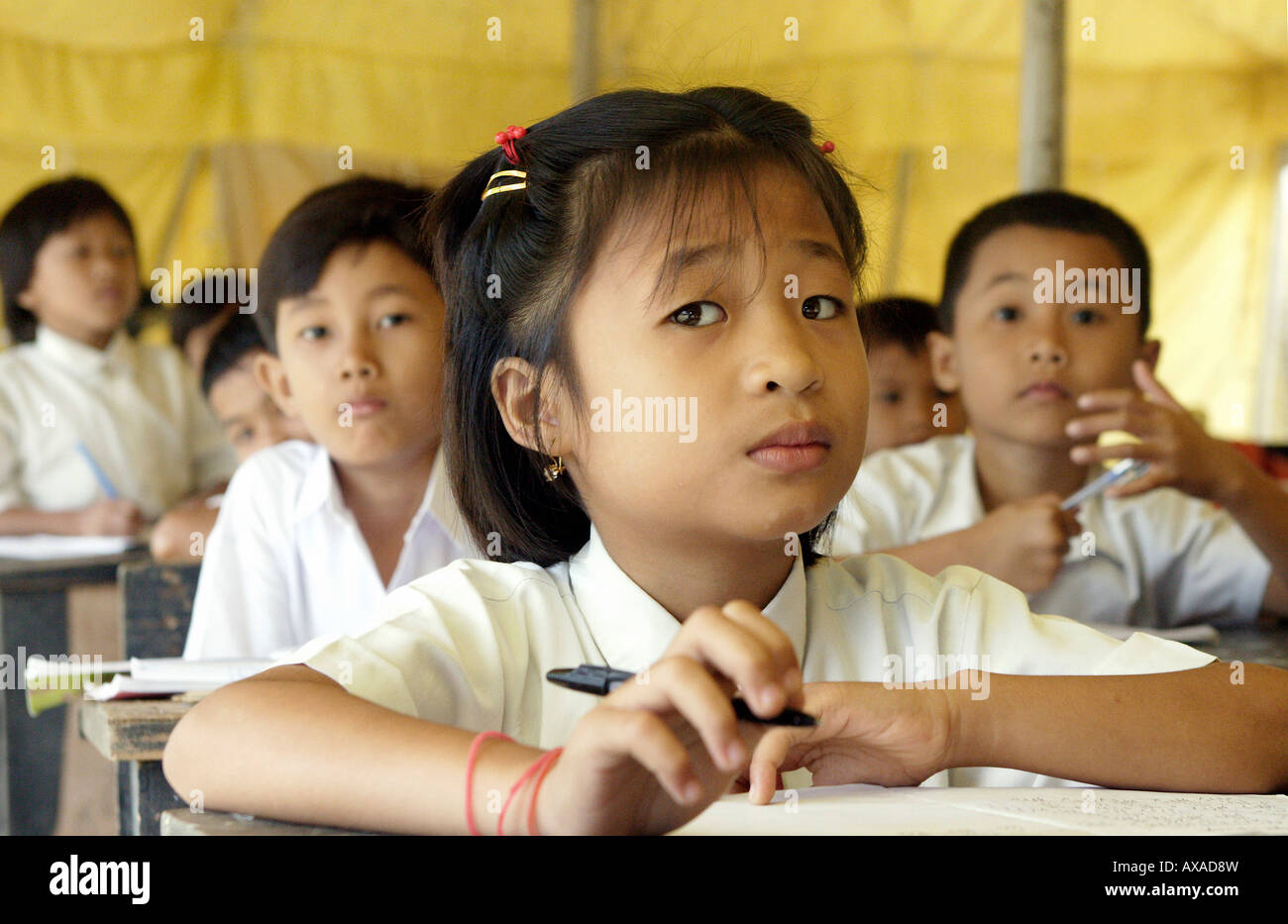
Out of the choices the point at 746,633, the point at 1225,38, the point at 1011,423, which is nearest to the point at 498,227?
the point at 746,633

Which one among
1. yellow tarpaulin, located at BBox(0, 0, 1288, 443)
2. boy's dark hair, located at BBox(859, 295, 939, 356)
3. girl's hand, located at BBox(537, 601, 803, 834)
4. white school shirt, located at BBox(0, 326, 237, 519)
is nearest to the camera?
girl's hand, located at BBox(537, 601, 803, 834)

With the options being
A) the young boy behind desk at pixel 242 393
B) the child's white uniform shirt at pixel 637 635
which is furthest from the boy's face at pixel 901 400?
the child's white uniform shirt at pixel 637 635

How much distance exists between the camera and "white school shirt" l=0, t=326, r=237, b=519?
133 inches

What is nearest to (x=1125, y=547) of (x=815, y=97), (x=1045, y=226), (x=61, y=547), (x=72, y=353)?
(x=1045, y=226)

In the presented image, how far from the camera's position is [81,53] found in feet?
16.0

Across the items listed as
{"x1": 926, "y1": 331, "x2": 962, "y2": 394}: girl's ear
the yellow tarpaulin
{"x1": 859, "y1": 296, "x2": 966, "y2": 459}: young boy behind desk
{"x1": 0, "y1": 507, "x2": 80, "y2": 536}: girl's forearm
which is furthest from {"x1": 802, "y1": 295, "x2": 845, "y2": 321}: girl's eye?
the yellow tarpaulin

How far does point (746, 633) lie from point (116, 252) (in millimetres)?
3383

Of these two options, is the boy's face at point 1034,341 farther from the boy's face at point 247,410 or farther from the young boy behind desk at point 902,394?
the boy's face at point 247,410

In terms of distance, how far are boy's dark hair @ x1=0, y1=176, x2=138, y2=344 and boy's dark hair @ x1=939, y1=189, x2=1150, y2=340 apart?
246 cm

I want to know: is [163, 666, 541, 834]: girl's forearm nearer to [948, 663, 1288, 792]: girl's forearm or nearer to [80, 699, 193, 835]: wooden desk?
[80, 699, 193, 835]: wooden desk

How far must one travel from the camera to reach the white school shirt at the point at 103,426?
3371 millimetres

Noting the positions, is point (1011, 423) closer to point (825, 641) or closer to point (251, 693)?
→ point (825, 641)

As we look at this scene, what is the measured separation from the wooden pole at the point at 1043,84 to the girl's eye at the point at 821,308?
2251 mm
